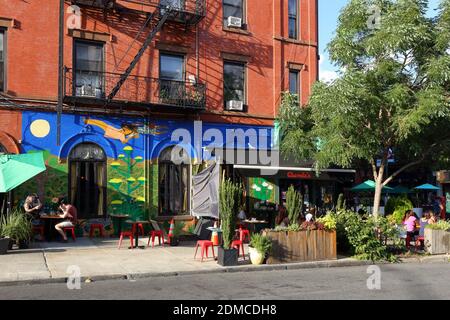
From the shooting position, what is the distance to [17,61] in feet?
54.4

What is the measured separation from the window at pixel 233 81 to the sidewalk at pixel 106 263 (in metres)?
7.15

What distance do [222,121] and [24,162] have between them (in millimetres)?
7717

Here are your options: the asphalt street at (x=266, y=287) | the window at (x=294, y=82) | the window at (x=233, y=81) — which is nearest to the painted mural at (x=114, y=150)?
the window at (x=233, y=81)

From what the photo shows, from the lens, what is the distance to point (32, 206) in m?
15.5

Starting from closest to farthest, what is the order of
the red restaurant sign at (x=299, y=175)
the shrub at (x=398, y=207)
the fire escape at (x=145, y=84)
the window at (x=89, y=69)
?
the fire escape at (x=145, y=84)
the window at (x=89, y=69)
the red restaurant sign at (x=299, y=175)
the shrub at (x=398, y=207)

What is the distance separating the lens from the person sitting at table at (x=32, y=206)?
15133 mm

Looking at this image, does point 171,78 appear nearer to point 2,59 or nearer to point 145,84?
point 145,84

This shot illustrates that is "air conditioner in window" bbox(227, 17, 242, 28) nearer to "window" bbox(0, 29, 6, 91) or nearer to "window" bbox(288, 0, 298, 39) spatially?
"window" bbox(288, 0, 298, 39)

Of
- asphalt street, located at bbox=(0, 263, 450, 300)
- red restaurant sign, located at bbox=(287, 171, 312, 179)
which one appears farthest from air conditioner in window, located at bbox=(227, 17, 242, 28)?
asphalt street, located at bbox=(0, 263, 450, 300)

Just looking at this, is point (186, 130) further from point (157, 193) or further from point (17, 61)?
point (17, 61)

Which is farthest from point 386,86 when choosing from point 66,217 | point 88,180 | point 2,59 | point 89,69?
point 2,59

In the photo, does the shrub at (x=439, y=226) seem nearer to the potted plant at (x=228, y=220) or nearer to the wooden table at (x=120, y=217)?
the potted plant at (x=228, y=220)

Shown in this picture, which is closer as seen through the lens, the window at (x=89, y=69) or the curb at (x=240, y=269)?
the curb at (x=240, y=269)

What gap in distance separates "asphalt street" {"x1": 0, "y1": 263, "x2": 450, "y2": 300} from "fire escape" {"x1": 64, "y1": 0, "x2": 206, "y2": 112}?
831 cm
